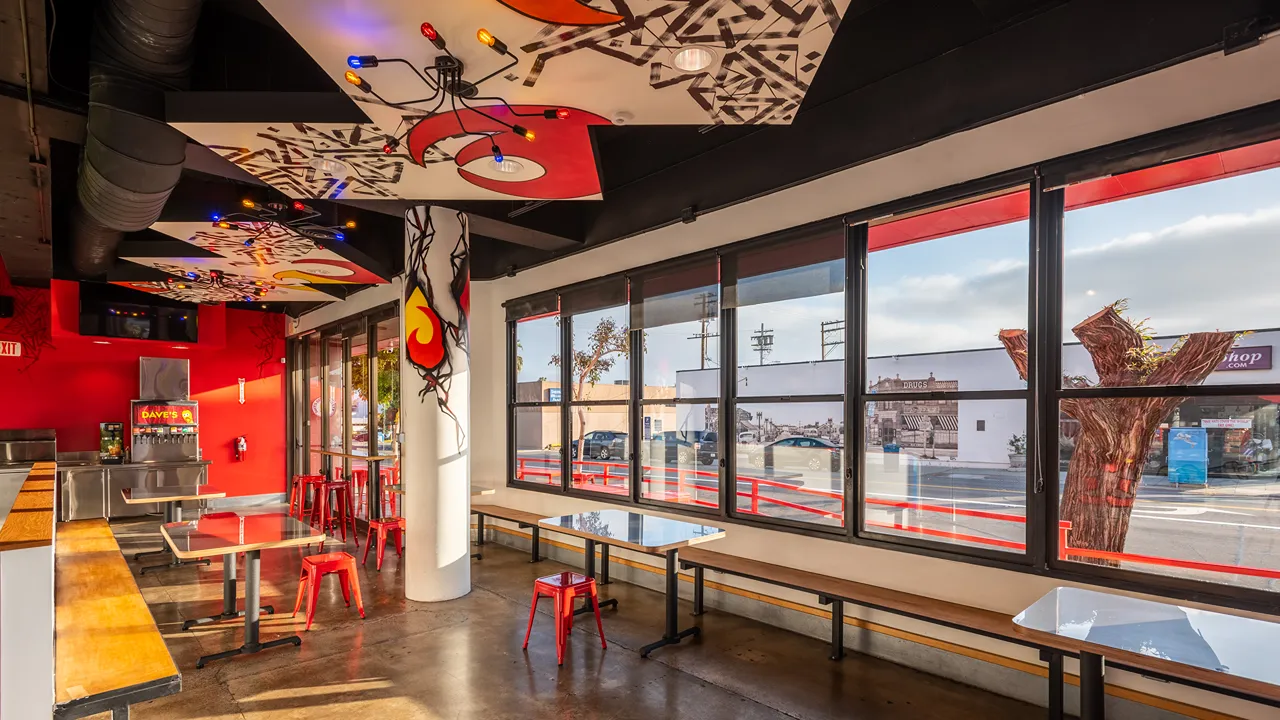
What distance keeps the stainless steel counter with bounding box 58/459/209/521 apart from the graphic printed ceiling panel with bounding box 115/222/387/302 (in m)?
2.76

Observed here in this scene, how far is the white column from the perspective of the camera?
5.41m

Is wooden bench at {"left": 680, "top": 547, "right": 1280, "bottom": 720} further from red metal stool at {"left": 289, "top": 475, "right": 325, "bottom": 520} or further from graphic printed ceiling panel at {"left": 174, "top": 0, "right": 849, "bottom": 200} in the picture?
red metal stool at {"left": 289, "top": 475, "right": 325, "bottom": 520}

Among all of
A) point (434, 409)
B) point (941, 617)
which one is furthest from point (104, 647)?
point (941, 617)

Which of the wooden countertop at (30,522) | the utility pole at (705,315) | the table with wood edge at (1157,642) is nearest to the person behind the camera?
the wooden countertop at (30,522)

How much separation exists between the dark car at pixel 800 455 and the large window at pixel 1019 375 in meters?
0.02

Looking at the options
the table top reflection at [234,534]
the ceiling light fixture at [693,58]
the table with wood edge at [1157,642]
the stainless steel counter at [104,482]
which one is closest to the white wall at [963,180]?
the table with wood edge at [1157,642]

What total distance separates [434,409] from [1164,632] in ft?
15.8

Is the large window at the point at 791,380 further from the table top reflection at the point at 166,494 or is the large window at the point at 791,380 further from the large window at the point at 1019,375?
the table top reflection at the point at 166,494

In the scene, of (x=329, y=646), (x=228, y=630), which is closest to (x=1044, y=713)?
(x=329, y=646)

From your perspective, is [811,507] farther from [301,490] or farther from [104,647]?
[301,490]

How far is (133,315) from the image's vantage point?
8.72 m

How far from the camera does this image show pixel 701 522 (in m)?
5.22

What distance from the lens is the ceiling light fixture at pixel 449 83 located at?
2449 mm

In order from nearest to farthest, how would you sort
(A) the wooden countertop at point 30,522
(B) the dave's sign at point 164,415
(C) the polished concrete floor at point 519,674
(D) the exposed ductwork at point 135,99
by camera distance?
1. (A) the wooden countertop at point 30,522
2. (D) the exposed ductwork at point 135,99
3. (C) the polished concrete floor at point 519,674
4. (B) the dave's sign at point 164,415
